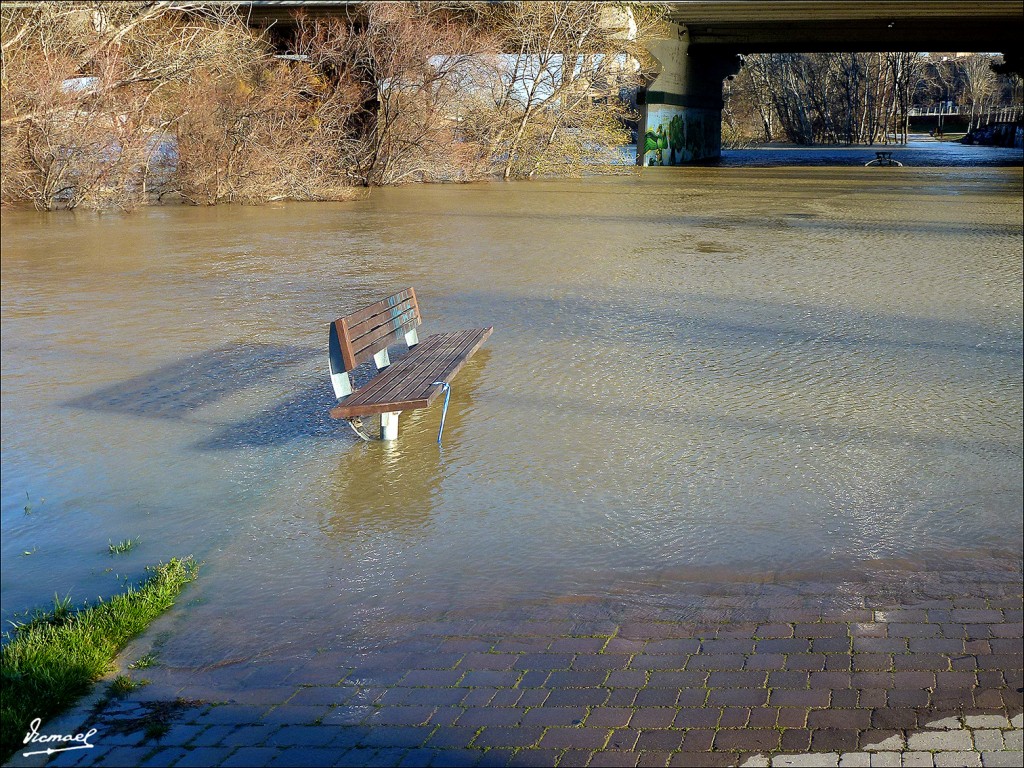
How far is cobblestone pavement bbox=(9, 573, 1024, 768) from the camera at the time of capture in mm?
2844

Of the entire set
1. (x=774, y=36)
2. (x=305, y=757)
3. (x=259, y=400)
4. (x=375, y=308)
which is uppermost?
(x=774, y=36)

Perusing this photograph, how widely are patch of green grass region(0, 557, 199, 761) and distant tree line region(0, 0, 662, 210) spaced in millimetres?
4088

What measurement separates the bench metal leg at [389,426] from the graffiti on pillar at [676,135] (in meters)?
31.3

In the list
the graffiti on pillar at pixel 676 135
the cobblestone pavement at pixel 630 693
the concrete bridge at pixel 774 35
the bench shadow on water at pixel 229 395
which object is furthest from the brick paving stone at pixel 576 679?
the graffiti on pillar at pixel 676 135

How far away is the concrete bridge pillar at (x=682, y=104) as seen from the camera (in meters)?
35.3

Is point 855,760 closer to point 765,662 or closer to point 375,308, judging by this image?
point 765,662

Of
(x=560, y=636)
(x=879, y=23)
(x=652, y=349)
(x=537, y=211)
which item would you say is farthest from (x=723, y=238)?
(x=879, y=23)

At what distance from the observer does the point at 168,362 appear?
7.47 metres

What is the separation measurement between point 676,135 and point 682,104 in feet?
5.79

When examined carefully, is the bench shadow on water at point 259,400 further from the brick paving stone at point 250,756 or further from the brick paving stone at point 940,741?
the brick paving stone at point 940,741

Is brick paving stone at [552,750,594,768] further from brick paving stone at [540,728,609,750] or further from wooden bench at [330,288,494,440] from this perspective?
wooden bench at [330,288,494,440]

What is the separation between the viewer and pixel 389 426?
227 inches

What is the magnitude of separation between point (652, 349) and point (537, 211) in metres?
11.5

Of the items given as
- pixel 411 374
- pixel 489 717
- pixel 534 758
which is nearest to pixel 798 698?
pixel 534 758
